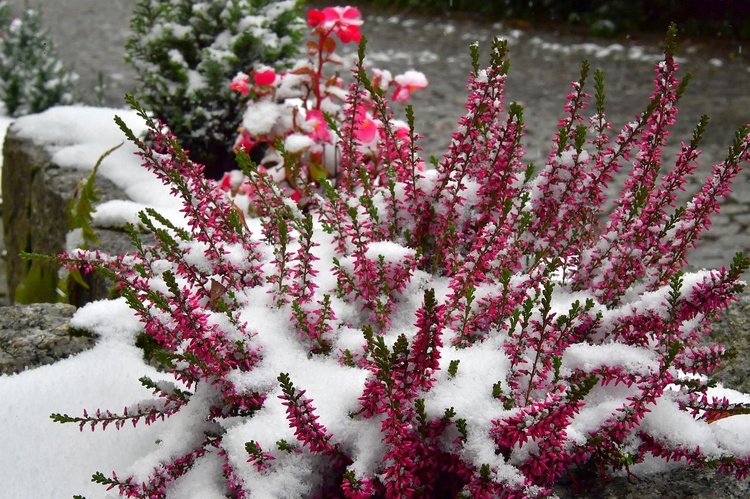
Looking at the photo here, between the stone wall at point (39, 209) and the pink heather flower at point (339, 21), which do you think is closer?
the stone wall at point (39, 209)

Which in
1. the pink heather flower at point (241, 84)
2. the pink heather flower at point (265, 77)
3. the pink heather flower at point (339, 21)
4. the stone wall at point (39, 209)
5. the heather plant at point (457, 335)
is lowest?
the stone wall at point (39, 209)

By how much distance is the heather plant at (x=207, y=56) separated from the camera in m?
3.83

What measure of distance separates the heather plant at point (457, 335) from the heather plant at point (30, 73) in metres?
6.66

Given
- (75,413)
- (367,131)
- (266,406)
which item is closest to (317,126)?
→ (367,131)

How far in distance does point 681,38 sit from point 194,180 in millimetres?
→ 9531

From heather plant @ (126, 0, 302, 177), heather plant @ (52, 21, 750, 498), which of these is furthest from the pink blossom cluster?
heather plant @ (52, 21, 750, 498)

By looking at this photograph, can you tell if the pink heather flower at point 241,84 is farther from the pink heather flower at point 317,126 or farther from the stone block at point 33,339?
the stone block at point 33,339

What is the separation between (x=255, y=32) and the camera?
12.5 feet

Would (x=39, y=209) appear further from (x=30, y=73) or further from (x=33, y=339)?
(x=30, y=73)

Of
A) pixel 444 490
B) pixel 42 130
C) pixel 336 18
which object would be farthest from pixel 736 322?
pixel 42 130

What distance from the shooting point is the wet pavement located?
5754 millimetres

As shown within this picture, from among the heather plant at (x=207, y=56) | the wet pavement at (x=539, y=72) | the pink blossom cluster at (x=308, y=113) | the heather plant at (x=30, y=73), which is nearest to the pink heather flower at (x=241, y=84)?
the pink blossom cluster at (x=308, y=113)

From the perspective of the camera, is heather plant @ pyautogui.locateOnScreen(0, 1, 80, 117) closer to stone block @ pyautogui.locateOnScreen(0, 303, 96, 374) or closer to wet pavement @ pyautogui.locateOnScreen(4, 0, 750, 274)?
wet pavement @ pyautogui.locateOnScreen(4, 0, 750, 274)

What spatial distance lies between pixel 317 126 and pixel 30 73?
5793mm
